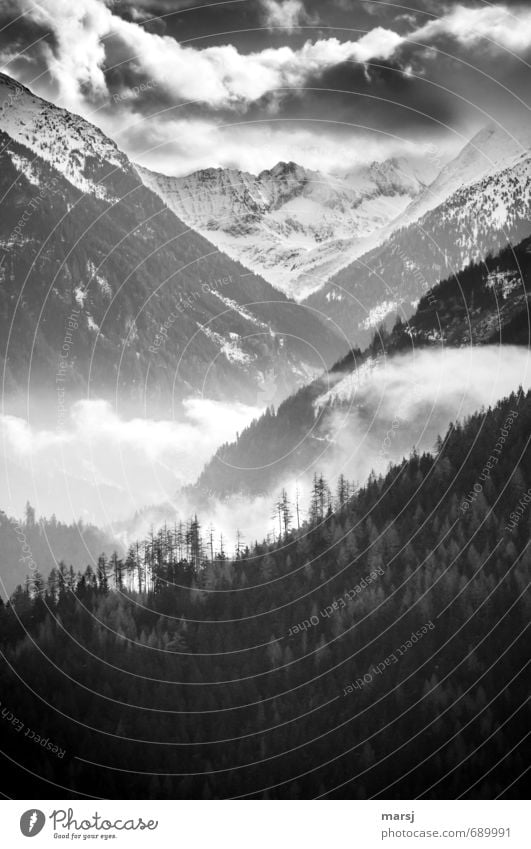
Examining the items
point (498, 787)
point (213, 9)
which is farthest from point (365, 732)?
point (213, 9)

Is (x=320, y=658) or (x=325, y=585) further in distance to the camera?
(x=325, y=585)

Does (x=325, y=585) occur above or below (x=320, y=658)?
above

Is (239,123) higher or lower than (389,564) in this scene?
higher

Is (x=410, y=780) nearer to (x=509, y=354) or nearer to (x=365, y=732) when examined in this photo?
(x=365, y=732)

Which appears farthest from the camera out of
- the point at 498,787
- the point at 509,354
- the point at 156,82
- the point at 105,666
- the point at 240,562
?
the point at 156,82

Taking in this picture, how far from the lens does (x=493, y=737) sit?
103062 millimetres

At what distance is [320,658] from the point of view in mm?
117125

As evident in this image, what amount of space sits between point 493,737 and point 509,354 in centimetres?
6702

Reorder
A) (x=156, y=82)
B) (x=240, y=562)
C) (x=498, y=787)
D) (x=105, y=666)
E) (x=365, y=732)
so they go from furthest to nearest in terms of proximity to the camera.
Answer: (x=156, y=82), (x=240, y=562), (x=105, y=666), (x=365, y=732), (x=498, y=787)

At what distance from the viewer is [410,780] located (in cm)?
10025

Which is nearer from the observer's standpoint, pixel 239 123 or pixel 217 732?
pixel 217 732

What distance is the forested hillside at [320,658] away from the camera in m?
104

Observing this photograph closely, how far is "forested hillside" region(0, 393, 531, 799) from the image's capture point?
341ft

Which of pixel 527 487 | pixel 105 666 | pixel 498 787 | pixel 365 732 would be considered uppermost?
pixel 527 487
